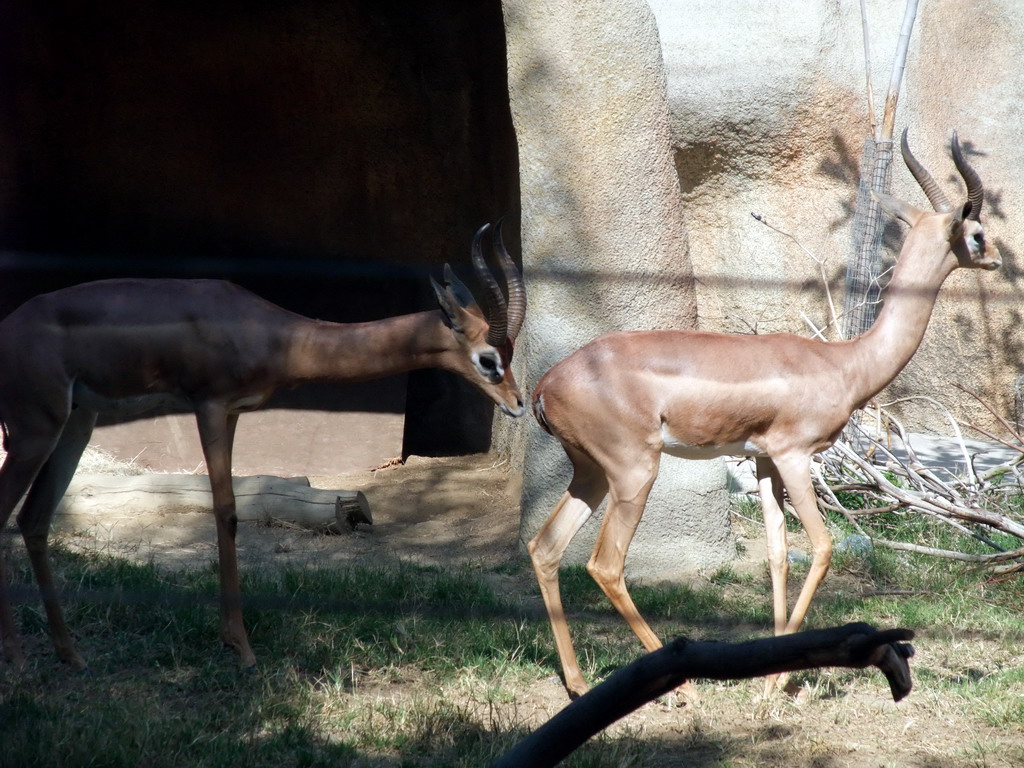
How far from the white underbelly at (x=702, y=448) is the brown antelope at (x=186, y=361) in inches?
25.0

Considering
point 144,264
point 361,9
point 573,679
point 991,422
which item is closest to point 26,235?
point 144,264

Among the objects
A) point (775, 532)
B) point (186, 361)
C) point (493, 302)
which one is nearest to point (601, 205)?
point (493, 302)

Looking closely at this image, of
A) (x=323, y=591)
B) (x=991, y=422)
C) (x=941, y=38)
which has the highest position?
(x=941, y=38)

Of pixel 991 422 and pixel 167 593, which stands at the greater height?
pixel 167 593

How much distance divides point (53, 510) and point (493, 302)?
6.67 ft

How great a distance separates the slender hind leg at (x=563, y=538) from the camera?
182 inches

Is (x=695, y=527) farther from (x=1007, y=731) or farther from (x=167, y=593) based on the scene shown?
(x=167, y=593)

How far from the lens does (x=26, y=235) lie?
31.3 feet

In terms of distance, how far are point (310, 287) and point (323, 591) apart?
5.15 meters

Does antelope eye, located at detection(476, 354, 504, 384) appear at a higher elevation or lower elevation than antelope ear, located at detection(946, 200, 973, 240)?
lower

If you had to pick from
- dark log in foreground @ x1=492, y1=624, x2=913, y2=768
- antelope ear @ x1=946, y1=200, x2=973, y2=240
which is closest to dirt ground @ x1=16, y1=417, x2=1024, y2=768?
antelope ear @ x1=946, y1=200, x2=973, y2=240

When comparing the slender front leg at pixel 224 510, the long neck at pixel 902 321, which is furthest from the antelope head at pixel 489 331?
the long neck at pixel 902 321

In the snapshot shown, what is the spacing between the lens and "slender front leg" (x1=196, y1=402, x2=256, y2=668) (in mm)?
4598

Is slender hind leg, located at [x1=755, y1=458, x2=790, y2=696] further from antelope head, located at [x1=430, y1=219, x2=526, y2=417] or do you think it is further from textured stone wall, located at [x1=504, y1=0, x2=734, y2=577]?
textured stone wall, located at [x1=504, y1=0, x2=734, y2=577]
